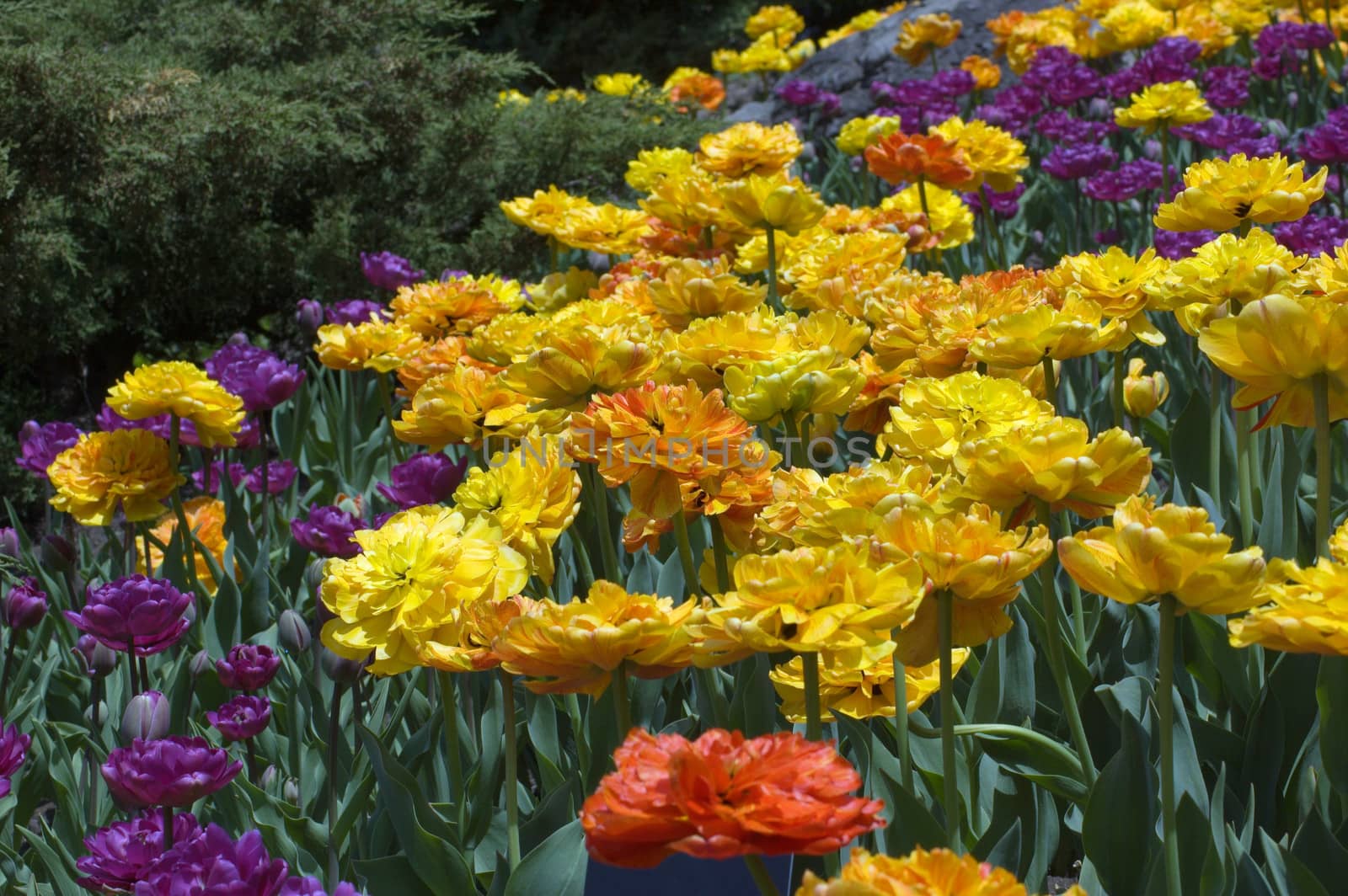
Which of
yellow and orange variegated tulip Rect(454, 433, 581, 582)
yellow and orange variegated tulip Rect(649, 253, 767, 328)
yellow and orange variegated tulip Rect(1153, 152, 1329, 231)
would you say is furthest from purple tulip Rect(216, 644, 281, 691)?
yellow and orange variegated tulip Rect(1153, 152, 1329, 231)

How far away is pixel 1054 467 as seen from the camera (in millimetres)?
1155

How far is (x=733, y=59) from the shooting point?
7871 mm

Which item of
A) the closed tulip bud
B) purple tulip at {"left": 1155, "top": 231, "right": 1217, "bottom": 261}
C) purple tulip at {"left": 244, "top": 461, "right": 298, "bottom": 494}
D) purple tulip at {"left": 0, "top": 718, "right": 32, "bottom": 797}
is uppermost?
purple tulip at {"left": 1155, "top": 231, "right": 1217, "bottom": 261}

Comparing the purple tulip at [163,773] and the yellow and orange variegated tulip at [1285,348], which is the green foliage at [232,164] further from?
the yellow and orange variegated tulip at [1285,348]

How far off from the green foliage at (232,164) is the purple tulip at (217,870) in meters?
3.21

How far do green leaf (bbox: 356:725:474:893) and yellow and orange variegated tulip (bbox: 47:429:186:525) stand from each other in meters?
1.21

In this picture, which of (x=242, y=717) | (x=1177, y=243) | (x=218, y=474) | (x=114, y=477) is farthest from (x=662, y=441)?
(x=218, y=474)

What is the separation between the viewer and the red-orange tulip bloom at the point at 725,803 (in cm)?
73

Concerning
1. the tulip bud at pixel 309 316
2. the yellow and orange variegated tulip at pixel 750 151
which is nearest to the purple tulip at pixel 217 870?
the yellow and orange variegated tulip at pixel 750 151

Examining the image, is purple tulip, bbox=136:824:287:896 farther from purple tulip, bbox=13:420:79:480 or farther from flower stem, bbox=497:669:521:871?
purple tulip, bbox=13:420:79:480

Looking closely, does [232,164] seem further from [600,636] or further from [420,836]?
[600,636]

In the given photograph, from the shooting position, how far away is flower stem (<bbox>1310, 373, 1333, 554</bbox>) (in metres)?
1.26

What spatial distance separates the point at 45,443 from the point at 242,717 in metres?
1.35

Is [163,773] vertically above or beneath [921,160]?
beneath
